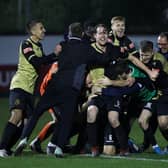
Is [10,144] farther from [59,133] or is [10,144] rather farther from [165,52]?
[165,52]

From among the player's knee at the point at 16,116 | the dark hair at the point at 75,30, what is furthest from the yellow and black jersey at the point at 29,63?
the dark hair at the point at 75,30

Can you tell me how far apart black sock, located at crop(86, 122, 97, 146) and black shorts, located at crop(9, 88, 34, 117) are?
0.86 meters

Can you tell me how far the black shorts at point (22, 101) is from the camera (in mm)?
12766

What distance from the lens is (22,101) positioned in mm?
12781

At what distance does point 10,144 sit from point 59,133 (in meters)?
0.86

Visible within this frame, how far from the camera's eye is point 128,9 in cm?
3072

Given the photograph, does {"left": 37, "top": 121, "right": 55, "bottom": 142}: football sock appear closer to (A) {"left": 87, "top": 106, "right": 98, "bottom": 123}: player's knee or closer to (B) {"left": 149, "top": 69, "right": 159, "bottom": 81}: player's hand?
(A) {"left": 87, "top": 106, "right": 98, "bottom": 123}: player's knee

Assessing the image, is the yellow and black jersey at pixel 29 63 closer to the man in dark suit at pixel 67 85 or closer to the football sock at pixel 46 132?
the man in dark suit at pixel 67 85

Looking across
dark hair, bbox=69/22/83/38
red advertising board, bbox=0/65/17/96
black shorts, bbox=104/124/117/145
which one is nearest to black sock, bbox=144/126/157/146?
black shorts, bbox=104/124/117/145

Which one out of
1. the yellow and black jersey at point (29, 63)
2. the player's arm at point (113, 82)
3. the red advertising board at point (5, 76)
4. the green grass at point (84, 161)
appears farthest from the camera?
the red advertising board at point (5, 76)

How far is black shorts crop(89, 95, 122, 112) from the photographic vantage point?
507 inches

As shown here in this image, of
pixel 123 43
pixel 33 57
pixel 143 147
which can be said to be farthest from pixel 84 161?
pixel 123 43

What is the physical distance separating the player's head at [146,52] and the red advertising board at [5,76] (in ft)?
38.3

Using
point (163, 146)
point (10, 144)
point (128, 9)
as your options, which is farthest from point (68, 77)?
point (128, 9)
